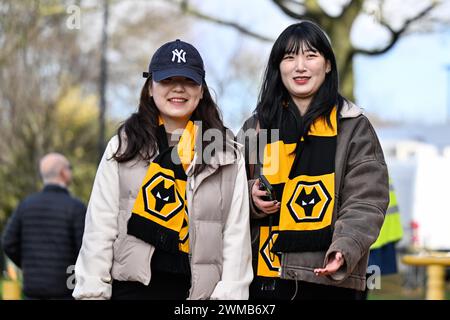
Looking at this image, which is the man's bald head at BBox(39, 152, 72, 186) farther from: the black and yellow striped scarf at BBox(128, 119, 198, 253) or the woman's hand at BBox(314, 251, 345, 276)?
the woman's hand at BBox(314, 251, 345, 276)

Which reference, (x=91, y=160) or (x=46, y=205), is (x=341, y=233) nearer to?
(x=46, y=205)

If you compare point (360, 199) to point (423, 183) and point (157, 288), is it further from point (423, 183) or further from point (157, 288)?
point (423, 183)

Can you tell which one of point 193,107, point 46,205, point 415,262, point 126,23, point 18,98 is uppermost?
point 126,23

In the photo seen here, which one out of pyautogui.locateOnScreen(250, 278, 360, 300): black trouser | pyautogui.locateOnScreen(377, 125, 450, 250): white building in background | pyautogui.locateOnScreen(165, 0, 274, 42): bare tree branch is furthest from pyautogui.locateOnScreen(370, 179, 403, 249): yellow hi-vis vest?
pyautogui.locateOnScreen(165, 0, 274, 42): bare tree branch

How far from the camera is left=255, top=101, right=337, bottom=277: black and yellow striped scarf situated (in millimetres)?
4234

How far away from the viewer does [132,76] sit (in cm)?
2941

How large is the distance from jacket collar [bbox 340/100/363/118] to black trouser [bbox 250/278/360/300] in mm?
811

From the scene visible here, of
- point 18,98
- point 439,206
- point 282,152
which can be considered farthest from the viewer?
point 18,98

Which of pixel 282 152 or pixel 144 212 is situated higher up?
pixel 282 152

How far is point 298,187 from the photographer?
4285mm

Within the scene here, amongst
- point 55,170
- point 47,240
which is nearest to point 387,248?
point 47,240

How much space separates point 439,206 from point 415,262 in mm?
6100

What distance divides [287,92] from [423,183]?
38.8 feet

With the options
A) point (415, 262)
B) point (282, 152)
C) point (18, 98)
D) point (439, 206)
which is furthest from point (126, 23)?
point (282, 152)
